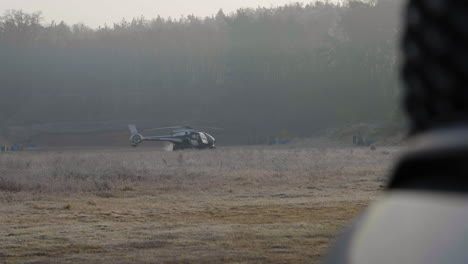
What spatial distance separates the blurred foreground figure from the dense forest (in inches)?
2791

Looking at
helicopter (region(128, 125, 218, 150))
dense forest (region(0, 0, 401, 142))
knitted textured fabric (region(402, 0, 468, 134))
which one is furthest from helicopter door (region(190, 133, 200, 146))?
knitted textured fabric (region(402, 0, 468, 134))

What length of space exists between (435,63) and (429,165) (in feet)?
0.44

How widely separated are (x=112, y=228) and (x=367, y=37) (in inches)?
2664

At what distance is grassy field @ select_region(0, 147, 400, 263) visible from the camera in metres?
9.55

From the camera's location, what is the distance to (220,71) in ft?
288

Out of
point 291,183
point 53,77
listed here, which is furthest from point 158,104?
point 291,183

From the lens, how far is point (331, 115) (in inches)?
3068

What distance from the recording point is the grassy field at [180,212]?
9.55 meters

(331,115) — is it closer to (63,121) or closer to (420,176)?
(63,121)

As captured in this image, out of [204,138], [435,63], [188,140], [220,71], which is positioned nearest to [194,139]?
[188,140]

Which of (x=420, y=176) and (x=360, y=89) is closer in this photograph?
(x=420, y=176)

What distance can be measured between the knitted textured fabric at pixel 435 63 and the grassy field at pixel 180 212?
7706 mm

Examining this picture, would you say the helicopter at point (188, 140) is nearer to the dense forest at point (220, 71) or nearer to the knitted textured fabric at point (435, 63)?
the dense forest at point (220, 71)

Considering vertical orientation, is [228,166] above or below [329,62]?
below
